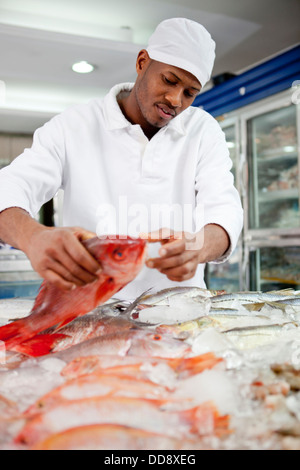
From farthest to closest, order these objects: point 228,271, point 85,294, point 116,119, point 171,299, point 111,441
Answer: point 228,271 < point 116,119 < point 171,299 < point 85,294 < point 111,441

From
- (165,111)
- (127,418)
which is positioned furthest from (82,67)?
(127,418)

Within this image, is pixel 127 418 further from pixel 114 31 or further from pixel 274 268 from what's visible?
pixel 114 31

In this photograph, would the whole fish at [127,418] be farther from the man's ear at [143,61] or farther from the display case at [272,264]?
→ the display case at [272,264]

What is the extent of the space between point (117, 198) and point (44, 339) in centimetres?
96

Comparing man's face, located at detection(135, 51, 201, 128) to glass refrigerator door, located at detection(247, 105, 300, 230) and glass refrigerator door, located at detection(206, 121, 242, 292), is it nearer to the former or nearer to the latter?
glass refrigerator door, located at detection(247, 105, 300, 230)

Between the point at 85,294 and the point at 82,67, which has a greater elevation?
the point at 82,67

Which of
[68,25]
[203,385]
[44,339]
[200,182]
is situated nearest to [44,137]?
[200,182]

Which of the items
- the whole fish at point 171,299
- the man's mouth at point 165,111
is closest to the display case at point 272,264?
the man's mouth at point 165,111

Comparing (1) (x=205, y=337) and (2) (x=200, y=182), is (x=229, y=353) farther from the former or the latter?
(2) (x=200, y=182)

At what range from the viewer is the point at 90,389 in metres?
0.65

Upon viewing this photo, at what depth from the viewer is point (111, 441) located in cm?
54

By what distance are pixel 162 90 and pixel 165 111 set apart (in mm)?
84

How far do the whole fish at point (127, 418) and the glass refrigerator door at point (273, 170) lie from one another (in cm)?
394

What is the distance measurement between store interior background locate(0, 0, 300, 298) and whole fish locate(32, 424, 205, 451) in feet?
11.8
